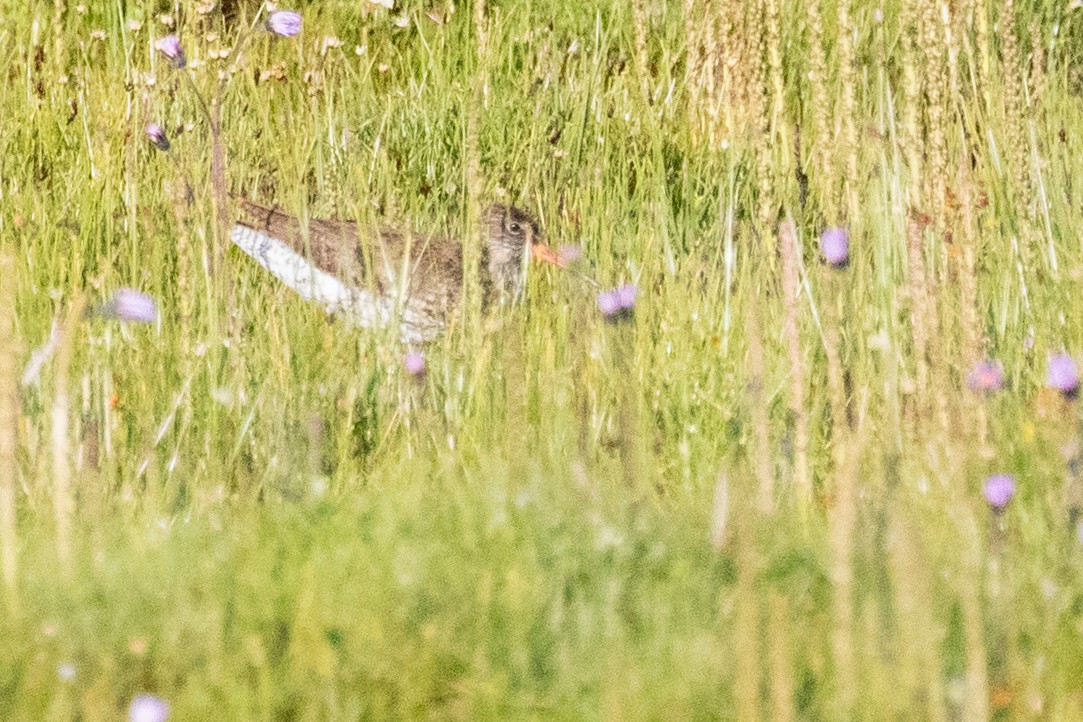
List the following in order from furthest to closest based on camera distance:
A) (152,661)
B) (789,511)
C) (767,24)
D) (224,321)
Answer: (224,321) < (767,24) < (789,511) < (152,661)

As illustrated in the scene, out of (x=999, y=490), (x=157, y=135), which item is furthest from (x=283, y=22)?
(x=999, y=490)

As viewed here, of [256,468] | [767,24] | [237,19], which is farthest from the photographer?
[237,19]

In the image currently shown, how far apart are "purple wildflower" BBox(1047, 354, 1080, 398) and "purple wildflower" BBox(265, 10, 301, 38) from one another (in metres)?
2.10

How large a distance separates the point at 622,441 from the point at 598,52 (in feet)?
6.29

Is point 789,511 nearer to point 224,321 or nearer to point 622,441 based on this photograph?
point 622,441

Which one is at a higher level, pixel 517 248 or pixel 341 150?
pixel 341 150

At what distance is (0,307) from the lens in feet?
5.89

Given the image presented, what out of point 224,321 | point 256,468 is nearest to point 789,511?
point 256,468

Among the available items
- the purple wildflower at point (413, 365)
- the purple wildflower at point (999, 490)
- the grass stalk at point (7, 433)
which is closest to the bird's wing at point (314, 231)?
the purple wildflower at point (413, 365)

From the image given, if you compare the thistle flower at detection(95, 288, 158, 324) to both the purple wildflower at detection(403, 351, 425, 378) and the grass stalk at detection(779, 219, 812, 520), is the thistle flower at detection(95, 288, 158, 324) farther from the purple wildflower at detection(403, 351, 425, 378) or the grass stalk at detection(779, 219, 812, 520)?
the grass stalk at detection(779, 219, 812, 520)

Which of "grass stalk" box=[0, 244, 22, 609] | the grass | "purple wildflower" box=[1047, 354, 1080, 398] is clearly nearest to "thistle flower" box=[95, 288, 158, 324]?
the grass

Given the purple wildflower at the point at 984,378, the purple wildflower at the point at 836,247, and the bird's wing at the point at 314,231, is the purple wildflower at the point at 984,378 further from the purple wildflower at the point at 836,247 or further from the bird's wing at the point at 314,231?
the bird's wing at the point at 314,231

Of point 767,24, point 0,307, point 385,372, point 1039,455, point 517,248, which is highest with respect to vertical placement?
point 767,24

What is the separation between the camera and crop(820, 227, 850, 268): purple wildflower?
2.28 m
